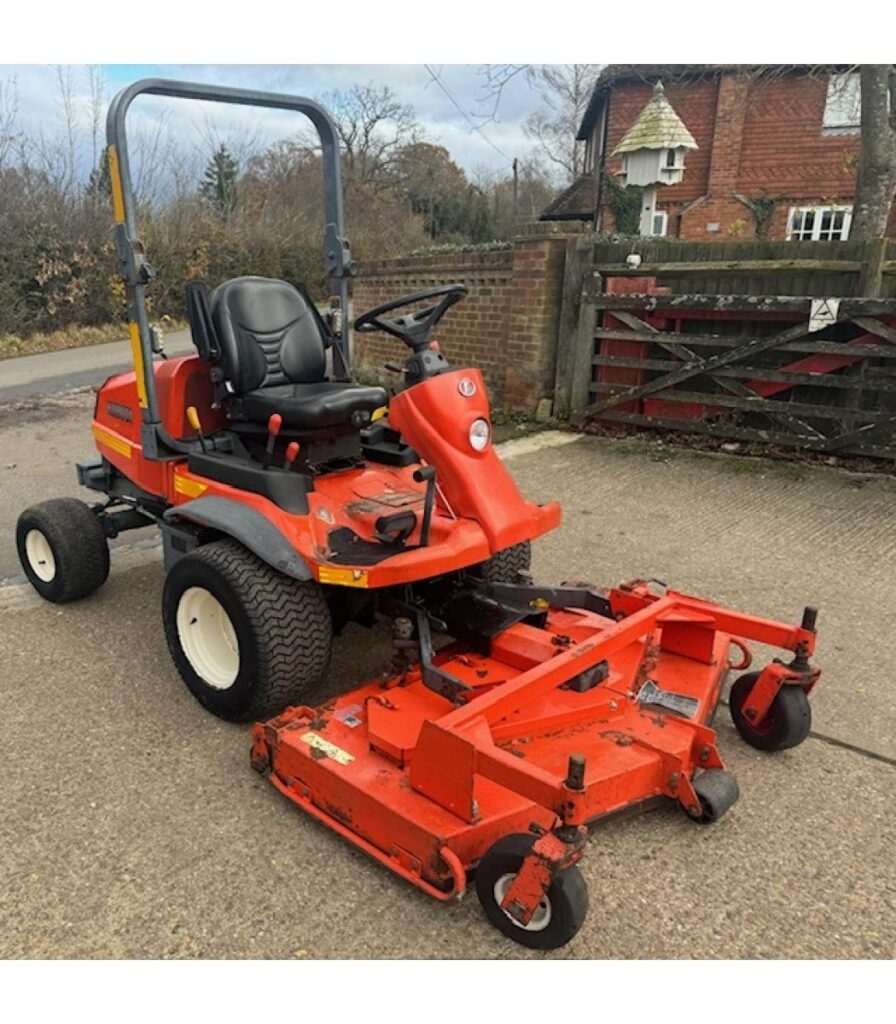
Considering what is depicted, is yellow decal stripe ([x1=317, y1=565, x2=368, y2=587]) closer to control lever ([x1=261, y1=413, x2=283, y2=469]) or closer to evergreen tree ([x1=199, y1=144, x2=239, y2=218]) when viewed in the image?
control lever ([x1=261, y1=413, x2=283, y2=469])

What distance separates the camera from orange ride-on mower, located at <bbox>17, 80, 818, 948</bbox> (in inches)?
83.2

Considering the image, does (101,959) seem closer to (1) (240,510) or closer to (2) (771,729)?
(1) (240,510)

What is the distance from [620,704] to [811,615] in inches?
27.4

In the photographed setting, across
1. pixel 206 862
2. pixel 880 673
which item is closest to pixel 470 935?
pixel 206 862

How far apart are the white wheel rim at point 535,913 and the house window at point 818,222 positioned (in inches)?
790

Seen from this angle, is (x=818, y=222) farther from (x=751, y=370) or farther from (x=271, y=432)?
(x=271, y=432)

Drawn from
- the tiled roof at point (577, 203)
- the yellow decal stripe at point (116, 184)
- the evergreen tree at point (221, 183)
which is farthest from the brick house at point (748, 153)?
the yellow decal stripe at point (116, 184)

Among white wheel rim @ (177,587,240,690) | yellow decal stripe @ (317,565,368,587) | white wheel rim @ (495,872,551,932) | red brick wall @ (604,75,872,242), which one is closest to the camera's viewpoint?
white wheel rim @ (495,872,551,932)

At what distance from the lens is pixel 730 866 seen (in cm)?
226

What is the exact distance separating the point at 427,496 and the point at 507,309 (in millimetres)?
5428

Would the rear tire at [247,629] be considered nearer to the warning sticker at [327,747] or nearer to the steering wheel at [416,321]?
the warning sticker at [327,747]

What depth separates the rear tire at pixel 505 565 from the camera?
11.0 feet

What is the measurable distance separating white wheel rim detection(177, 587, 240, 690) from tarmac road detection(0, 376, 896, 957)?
170 mm

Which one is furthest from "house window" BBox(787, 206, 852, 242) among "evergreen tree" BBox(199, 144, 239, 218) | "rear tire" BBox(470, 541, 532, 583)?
"rear tire" BBox(470, 541, 532, 583)
